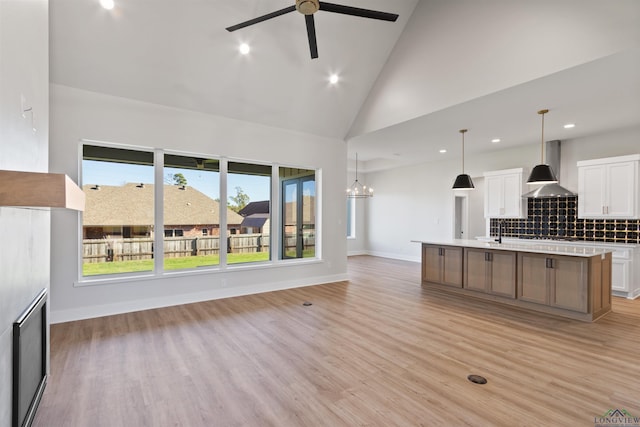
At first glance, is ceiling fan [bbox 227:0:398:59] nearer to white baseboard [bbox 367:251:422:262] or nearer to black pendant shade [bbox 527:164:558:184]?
black pendant shade [bbox 527:164:558:184]

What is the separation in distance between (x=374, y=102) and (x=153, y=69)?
362cm

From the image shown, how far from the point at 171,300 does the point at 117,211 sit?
153 cm

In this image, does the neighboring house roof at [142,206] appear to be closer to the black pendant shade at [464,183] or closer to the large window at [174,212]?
the large window at [174,212]

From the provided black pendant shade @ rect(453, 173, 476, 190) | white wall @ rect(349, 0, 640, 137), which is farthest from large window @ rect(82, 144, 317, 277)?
black pendant shade @ rect(453, 173, 476, 190)

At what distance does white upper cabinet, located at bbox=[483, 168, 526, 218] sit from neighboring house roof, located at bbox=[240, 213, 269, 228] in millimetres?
5238

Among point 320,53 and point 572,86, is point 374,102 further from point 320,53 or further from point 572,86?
point 572,86

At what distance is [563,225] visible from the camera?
6414 mm

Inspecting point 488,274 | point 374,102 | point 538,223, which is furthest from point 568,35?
point 538,223

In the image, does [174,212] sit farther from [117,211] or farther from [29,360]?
[29,360]

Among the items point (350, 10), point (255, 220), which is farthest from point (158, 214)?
point (350, 10)

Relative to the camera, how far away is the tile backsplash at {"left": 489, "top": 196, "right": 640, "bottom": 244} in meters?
5.68

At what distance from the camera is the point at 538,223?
6.81 metres

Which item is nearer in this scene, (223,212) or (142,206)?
(142,206)

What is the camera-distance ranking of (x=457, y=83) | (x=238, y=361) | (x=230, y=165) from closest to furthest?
(x=238, y=361) → (x=457, y=83) → (x=230, y=165)
